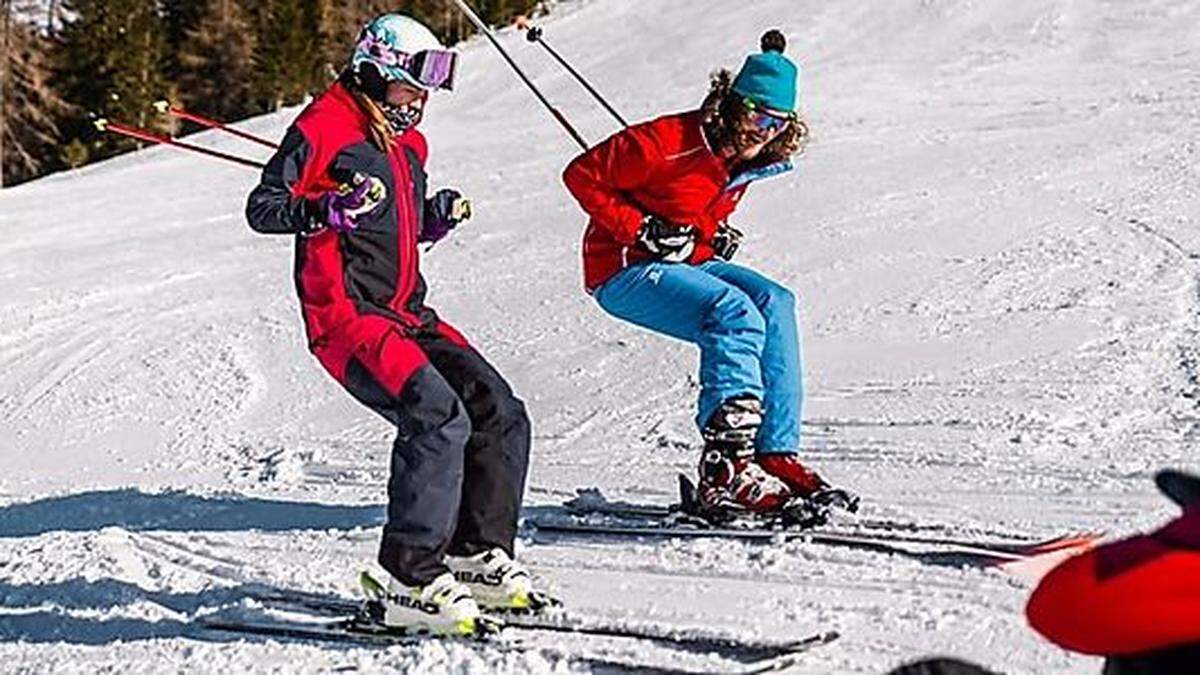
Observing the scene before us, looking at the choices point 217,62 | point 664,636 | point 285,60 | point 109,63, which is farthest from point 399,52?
point 217,62

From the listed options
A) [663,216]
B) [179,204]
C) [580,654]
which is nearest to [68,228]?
[179,204]

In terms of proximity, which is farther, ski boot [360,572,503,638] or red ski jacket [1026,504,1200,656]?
ski boot [360,572,503,638]

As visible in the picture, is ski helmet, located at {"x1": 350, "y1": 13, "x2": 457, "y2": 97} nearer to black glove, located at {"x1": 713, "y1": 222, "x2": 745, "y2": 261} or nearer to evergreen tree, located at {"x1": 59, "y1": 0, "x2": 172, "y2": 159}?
black glove, located at {"x1": 713, "y1": 222, "x2": 745, "y2": 261}

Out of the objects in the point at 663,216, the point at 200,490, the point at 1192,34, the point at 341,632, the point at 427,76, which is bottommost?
the point at 1192,34

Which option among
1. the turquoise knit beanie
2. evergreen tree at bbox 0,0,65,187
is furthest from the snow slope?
evergreen tree at bbox 0,0,65,187

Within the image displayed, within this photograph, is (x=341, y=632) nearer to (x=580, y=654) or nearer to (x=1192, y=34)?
(x=580, y=654)

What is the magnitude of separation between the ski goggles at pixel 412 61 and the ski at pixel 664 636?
4.71 ft

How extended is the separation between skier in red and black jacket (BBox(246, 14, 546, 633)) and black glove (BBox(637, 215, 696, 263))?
92cm

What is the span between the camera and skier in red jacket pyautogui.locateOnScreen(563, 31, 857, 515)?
554 cm

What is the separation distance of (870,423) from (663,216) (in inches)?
67.5

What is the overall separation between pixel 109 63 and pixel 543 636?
34.5m

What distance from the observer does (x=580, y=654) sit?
438 cm

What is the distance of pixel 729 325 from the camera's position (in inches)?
218

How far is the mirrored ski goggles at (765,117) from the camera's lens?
563 cm
